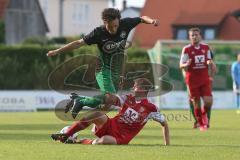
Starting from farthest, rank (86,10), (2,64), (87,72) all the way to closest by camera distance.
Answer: (86,10), (2,64), (87,72)

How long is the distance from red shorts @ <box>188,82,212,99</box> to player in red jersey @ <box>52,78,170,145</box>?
6.64 metres

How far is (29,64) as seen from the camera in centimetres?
4869

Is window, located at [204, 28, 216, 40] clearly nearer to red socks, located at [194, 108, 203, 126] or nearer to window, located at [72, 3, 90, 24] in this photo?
window, located at [72, 3, 90, 24]

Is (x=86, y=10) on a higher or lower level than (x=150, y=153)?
lower

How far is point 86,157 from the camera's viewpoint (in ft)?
37.8

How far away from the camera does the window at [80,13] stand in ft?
331

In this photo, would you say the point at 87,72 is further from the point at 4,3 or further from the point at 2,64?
the point at 4,3

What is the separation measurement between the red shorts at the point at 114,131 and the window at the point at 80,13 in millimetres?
86884

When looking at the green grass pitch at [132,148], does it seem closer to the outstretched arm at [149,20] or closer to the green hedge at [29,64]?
the outstretched arm at [149,20]

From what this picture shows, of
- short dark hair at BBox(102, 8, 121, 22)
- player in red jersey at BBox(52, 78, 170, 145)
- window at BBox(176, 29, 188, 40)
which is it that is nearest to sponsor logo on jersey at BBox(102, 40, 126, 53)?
short dark hair at BBox(102, 8, 121, 22)

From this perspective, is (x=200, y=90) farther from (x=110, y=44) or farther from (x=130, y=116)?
(x=130, y=116)

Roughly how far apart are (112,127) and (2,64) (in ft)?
112

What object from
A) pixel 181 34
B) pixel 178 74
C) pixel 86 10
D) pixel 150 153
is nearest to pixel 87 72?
pixel 150 153

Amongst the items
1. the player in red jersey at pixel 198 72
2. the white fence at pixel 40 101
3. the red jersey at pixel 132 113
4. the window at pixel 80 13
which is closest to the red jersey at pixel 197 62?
the player in red jersey at pixel 198 72
